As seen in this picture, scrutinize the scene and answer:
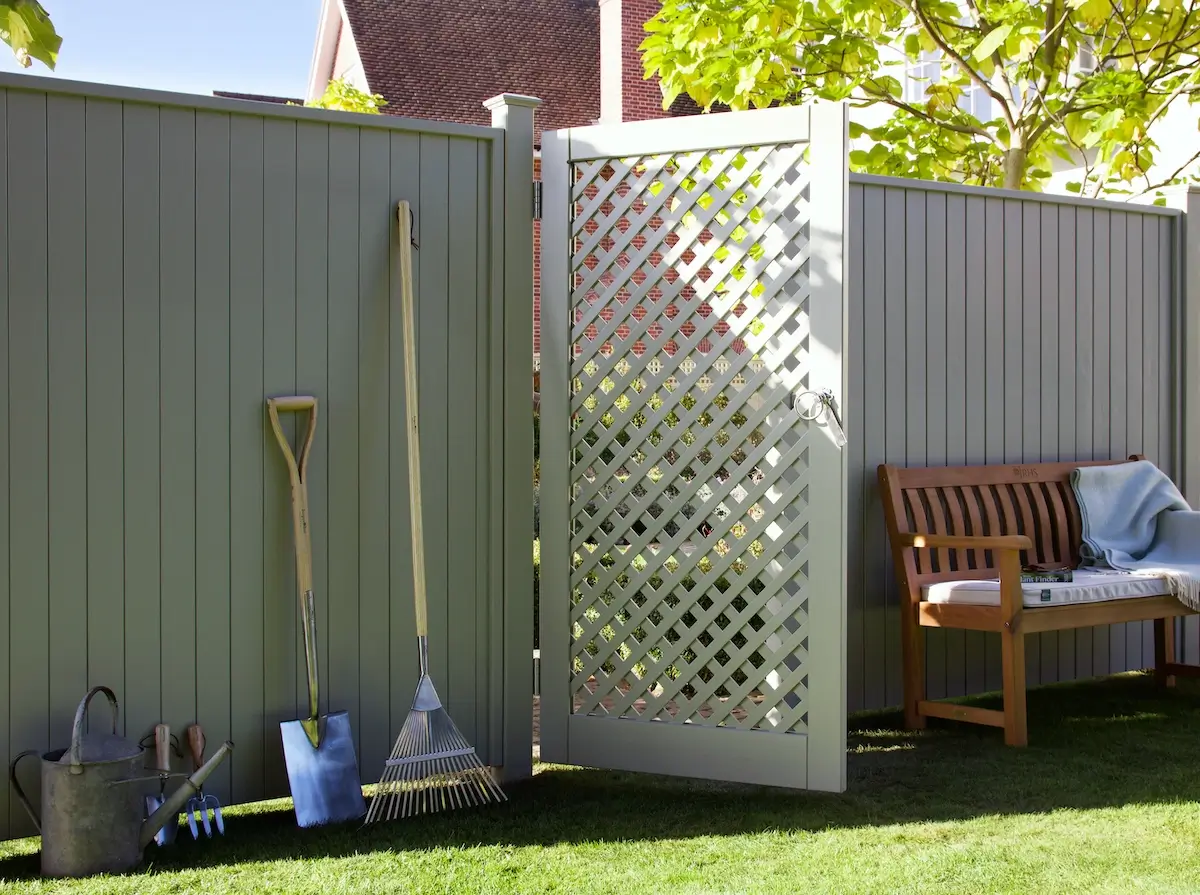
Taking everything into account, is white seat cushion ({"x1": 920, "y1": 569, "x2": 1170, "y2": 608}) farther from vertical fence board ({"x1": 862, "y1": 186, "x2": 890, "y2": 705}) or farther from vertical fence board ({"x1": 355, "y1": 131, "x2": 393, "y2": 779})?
vertical fence board ({"x1": 355, "y1": 131, "x2": 393, "y2": 779})

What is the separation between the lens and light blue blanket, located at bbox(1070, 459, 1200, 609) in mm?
4719

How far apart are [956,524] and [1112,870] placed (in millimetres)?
1763

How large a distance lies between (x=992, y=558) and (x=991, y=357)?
76cm

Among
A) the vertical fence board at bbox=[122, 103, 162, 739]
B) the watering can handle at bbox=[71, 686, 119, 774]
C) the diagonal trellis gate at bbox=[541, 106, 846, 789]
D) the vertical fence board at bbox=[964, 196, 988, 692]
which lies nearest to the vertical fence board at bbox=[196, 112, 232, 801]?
the vertical fence board at bbox=[122, 103, 162, 739]

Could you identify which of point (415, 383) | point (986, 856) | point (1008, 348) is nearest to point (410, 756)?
point (415, 383)

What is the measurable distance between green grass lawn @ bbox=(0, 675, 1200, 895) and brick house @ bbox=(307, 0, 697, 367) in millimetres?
10344

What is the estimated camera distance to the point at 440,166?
3.67m

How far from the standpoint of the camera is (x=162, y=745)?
320 centimetres

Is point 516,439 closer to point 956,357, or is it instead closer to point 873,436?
point 873,436

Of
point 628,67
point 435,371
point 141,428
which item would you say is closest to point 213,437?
point 141,428

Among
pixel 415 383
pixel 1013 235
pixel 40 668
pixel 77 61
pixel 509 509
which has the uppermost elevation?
pixel 77 61

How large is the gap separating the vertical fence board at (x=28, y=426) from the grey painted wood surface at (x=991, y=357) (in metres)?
2.60

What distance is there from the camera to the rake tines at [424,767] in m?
3.33

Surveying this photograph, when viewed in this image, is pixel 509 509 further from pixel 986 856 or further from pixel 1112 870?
pixel 1112 870
